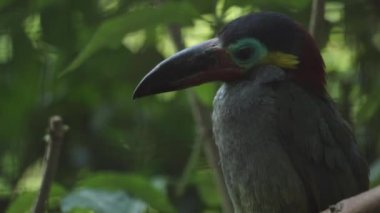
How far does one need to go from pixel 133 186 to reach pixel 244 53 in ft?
1.53

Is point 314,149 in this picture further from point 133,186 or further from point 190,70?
point 133,186

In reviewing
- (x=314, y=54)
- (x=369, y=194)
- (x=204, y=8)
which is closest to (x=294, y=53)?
(x=314, y=54)

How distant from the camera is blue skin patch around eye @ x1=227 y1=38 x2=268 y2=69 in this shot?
2668 mm

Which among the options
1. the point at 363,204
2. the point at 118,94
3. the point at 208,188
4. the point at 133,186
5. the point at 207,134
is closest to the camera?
the point at 363,204

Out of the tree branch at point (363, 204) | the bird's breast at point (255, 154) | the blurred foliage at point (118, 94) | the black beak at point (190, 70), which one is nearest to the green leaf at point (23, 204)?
the blurred foliage at point (118, 94)

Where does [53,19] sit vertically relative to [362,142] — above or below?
above

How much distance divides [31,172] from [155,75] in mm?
1739

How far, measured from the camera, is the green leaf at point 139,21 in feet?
8.95

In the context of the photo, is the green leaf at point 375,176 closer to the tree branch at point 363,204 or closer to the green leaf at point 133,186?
the green leaf at point 133,186

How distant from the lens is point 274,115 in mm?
2650

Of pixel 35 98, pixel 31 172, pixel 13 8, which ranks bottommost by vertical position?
pixel 31 172

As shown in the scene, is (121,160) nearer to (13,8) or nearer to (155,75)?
(13,8)

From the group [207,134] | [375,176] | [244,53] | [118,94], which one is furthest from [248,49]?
[118,94]

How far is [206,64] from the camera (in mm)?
2691
